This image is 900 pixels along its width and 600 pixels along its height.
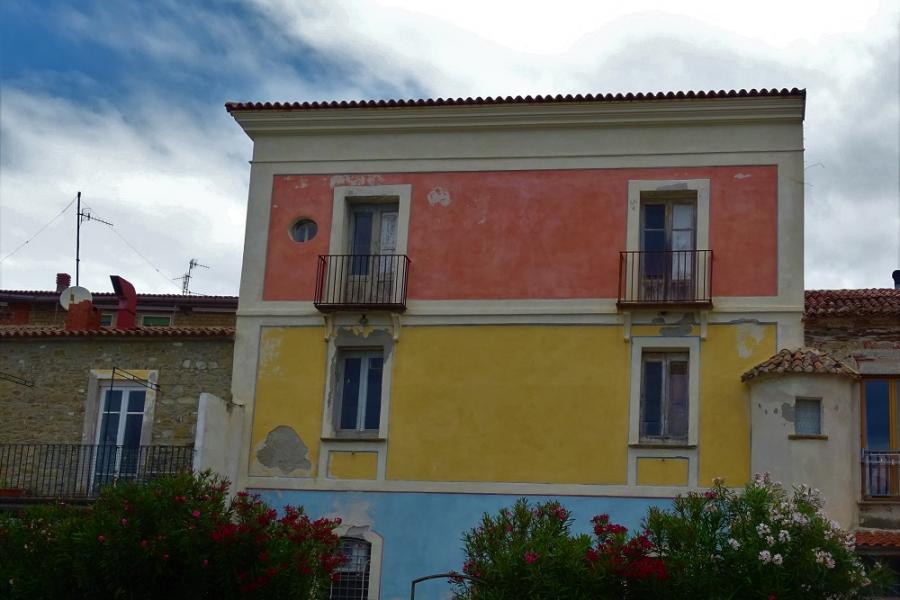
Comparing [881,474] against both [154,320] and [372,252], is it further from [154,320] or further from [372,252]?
[154,320]

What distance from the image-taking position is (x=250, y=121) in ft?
80.2

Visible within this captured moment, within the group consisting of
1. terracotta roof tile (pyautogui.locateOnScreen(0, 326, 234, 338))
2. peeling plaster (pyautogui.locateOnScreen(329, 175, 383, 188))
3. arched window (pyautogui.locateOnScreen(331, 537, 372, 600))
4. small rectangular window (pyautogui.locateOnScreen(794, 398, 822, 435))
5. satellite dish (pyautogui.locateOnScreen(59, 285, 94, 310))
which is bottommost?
arched window (pyautogui.locateOnScreen(331, 537, 372, 600))

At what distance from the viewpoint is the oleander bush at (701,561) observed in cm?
1516

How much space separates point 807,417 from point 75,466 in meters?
12.2

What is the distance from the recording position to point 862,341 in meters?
21.4

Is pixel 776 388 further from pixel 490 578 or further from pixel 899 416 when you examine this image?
pixel 490 578

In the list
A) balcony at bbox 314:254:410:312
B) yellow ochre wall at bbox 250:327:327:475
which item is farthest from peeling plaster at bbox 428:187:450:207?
yellow ochre wall at bbox 250:327:327:475

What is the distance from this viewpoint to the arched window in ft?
72.5

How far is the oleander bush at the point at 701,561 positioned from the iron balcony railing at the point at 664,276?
21.1 feet

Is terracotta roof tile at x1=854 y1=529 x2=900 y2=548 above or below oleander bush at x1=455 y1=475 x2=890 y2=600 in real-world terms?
above

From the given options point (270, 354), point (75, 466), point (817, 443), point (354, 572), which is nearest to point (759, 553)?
point (817, 443)

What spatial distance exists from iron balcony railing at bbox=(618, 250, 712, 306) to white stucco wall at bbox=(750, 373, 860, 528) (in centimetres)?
202

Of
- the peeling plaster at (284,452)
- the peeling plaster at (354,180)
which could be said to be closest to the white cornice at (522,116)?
the peeling plaster at (354,180)

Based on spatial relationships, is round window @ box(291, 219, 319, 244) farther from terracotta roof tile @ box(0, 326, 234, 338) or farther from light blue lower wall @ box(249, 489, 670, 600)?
light blue lower wall @ box(249, 489, 670, 600)
